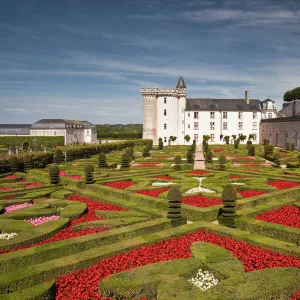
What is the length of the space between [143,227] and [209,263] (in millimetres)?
2802

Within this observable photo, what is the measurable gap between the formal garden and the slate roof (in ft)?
172

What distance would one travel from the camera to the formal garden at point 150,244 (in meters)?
6.59

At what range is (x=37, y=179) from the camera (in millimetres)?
19188

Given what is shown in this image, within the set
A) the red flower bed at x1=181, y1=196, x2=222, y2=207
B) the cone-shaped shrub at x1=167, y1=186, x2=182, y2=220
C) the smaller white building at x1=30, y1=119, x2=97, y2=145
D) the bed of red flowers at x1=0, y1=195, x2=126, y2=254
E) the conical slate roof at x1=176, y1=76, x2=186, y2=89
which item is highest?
the conical slate roof at x1=176, y1=76, x2=186, y2=89

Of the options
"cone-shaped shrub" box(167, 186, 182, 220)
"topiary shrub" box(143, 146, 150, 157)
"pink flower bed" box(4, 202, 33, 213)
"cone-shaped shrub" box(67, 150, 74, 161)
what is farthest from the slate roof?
"cone-shaped shrub" box(167, 186, 182, 220)

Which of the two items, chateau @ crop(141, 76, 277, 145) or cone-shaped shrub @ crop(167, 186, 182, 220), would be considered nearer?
cone-shaped shrub @ crop(167, 186, 182, 220)

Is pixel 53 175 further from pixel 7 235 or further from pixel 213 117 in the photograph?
pixel 213 117

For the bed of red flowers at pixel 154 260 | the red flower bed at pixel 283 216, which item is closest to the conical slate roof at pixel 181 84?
the red flower bed at pixel 283 216

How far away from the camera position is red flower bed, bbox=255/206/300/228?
36.4 feet

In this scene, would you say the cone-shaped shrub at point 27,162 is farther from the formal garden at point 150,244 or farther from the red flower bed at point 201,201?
the red flower bed at point 201,201

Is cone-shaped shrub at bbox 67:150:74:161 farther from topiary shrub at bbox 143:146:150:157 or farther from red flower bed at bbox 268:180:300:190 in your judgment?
red flower bed at bbox 268:180:300:190

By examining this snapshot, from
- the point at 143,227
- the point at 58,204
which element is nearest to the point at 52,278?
the point at 143,227

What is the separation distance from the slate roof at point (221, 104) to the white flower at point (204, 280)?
2392 inches

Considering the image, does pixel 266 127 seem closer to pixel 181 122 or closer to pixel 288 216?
pixel 181 122
